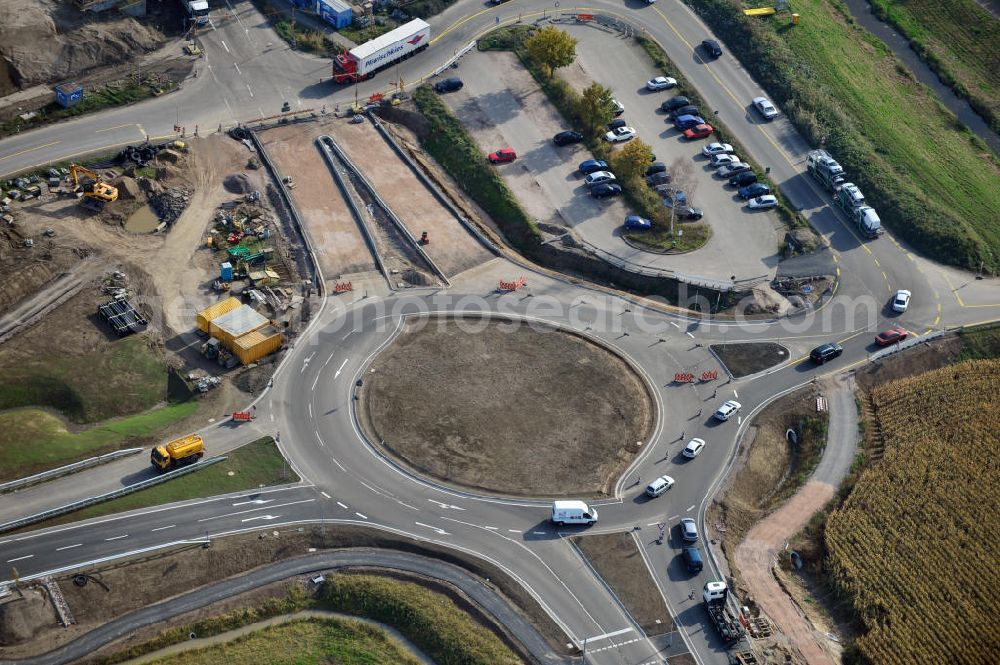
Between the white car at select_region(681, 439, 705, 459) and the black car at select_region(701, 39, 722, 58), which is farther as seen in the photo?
the black car at select_region(701, 39, 722, 58)

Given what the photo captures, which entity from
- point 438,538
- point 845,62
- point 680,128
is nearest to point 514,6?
point 680,128

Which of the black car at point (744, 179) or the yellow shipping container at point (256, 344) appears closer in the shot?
the yellow shipping container at point (256, 344)

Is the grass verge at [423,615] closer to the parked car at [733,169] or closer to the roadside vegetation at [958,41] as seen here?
the parked car at [733,169]

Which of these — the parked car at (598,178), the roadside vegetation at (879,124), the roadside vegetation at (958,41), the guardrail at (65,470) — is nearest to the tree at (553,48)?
the parked car at (598,178)

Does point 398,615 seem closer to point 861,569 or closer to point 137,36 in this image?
point 861,569

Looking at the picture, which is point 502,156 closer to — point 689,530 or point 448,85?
point 448,85

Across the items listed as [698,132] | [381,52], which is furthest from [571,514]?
[381,52]

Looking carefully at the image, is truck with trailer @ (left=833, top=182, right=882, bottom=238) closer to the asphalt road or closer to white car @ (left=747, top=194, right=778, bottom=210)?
the asphalt road

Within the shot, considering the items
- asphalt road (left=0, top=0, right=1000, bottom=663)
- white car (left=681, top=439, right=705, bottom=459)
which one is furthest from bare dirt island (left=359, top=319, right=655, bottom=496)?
white car (left=681, top=439, right=705, bottom=459)
